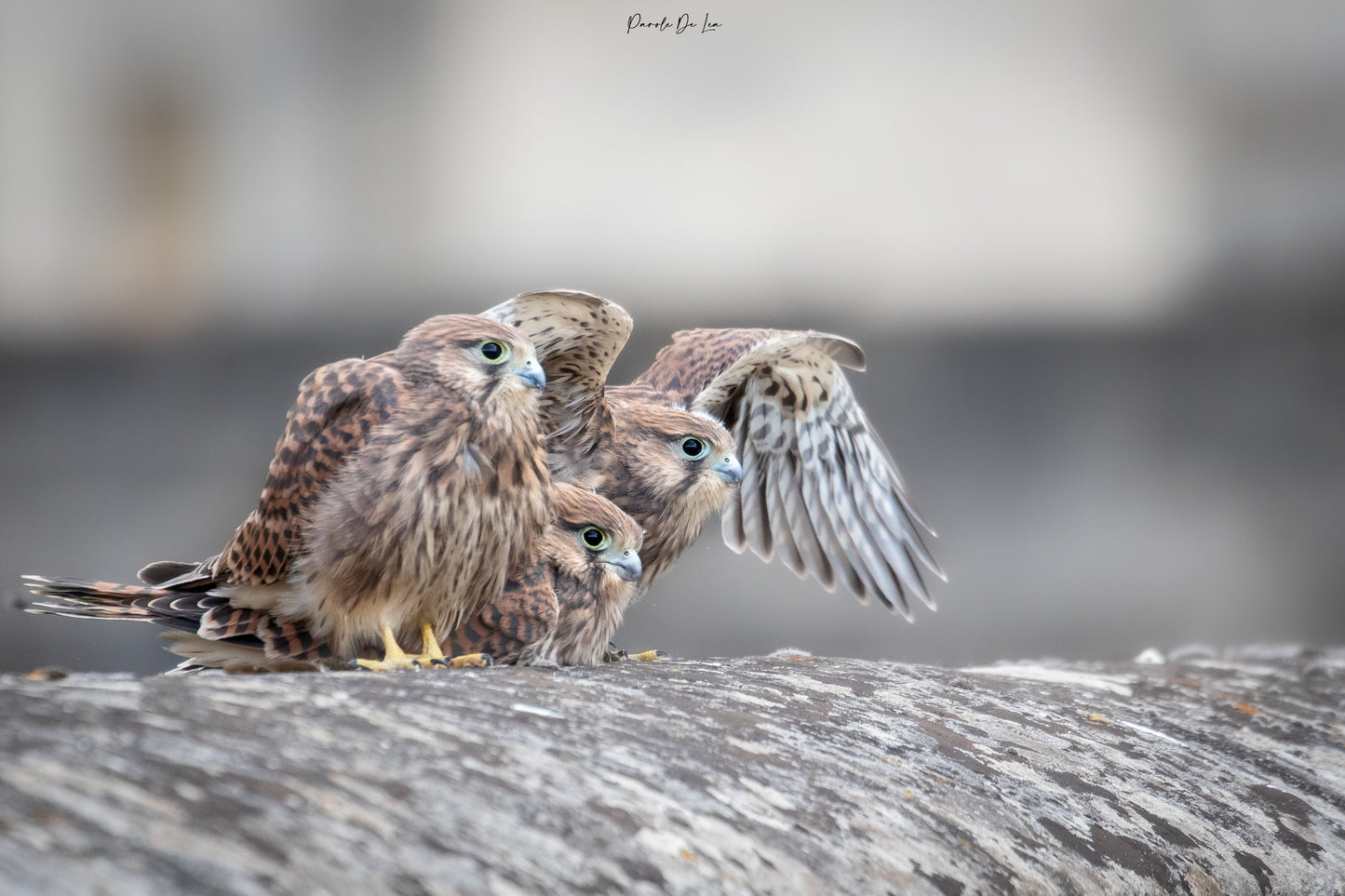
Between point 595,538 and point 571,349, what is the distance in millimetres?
346

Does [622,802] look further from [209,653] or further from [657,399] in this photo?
[657,399]

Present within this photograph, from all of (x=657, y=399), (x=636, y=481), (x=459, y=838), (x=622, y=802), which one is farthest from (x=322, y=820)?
(x=657, y=399)

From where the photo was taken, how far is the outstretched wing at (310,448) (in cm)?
162

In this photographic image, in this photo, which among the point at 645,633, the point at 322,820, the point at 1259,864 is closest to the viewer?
the point at 322,820

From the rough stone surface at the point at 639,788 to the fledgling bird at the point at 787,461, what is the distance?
0.48 m

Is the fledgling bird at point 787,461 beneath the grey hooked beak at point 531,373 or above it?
beneath

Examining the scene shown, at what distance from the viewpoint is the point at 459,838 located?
0.98 m

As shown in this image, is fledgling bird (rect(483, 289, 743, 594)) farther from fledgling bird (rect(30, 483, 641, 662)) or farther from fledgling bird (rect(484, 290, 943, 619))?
fledgling bird (rect(30, 483, 641, 662))

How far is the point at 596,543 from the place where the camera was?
78.8 inches

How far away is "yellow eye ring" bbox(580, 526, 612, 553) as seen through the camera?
1.99 m

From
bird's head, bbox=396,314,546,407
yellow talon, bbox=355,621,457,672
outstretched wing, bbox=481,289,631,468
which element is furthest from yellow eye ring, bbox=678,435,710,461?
yellow talon, bbox=355,621,457,672

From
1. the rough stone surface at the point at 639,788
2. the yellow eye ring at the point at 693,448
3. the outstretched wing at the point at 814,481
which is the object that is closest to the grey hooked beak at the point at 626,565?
the rough stone surface at the point at 639,788

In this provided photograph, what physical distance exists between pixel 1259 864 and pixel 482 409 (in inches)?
51.9

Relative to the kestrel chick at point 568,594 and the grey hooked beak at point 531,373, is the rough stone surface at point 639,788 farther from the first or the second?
the grey hooked beak at point 531,373
